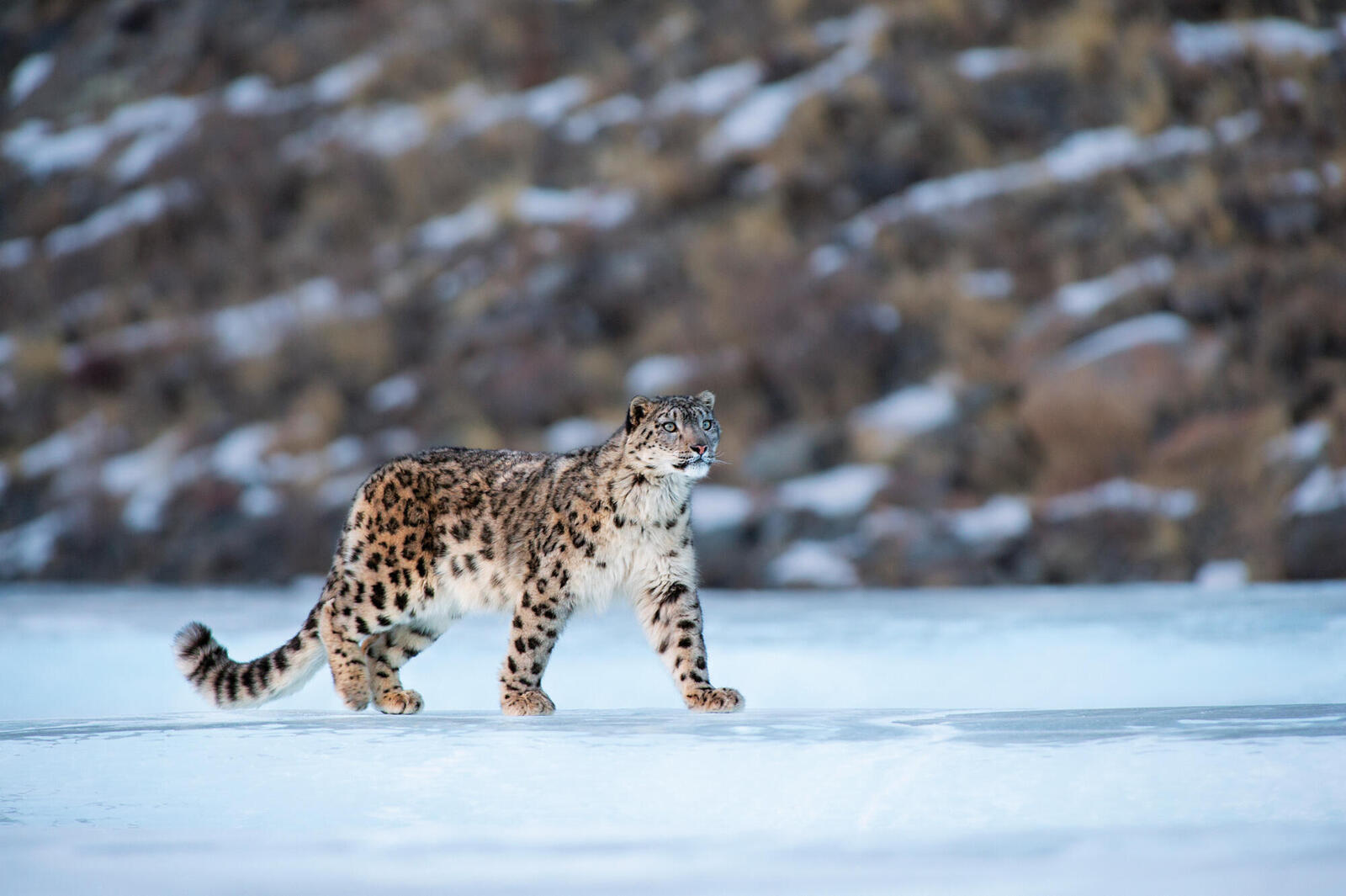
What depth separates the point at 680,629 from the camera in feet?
14.7

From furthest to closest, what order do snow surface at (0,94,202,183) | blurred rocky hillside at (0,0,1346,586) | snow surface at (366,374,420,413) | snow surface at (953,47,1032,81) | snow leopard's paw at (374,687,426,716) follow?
snow surface at (0,94,202,183), snow surface at (953,47,1032,81), snow surface at (366,374,420,413), blurred rocky hillside at (0,0,1346,586), snow leopard's paw at (374,687,426,716)

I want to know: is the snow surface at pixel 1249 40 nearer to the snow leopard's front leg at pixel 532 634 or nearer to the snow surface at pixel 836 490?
the snow surface at pixel 836 490

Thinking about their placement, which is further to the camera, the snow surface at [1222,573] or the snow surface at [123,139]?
the snow surface at [123,139]

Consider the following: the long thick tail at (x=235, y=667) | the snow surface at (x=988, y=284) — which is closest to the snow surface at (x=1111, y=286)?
the snow surface at (x=988, y=284)

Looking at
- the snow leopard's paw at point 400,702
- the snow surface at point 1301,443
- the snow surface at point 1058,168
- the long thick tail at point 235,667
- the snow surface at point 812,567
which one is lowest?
the snow leopard's paw at point 400,702

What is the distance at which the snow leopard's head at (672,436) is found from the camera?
4.29m

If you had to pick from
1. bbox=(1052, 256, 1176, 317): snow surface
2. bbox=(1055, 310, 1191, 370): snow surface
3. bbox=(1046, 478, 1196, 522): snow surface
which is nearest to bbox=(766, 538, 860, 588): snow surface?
bbox=(1046, 478, 1196, 522): snow surface

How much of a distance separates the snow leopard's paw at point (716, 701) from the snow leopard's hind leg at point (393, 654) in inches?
36.2

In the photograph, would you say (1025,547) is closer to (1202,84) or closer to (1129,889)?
(1202,84)

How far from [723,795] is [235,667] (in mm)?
2270

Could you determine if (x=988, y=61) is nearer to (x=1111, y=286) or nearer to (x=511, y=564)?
(x=1111, y=286)

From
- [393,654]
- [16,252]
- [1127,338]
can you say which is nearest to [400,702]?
[393,654]

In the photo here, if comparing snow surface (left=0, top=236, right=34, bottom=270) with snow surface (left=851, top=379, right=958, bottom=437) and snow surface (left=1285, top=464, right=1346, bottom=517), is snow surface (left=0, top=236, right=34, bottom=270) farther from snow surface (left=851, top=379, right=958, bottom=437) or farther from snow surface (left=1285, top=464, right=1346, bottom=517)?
snow surface (left=1285, top=464, right=1346, bottom=517)

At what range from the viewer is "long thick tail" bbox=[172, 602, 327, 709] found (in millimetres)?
4793
